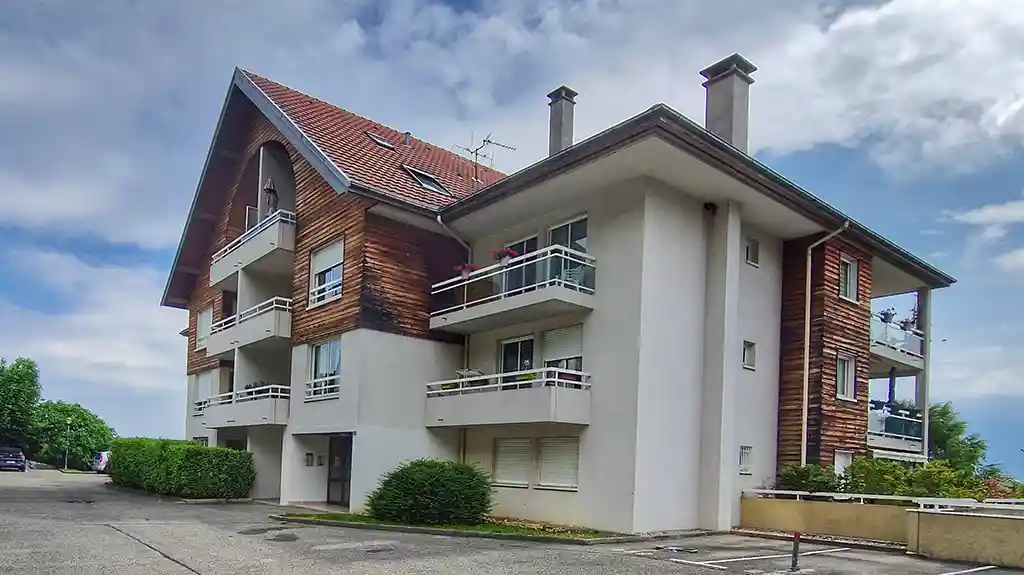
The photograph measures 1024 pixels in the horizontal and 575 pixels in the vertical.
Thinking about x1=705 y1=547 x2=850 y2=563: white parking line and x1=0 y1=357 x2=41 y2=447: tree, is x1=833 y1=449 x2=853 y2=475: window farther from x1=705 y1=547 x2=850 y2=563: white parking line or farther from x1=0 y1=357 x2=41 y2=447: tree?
x1=0 y1=357 x2=41 y2=447: tree

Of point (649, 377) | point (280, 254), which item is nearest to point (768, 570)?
point (649, 377)

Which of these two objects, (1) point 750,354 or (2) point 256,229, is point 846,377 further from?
(2) point 256,229

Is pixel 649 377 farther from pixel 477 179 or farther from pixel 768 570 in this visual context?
pixel 477 179

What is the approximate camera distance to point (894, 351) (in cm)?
2408

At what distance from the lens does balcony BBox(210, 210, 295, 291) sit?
25.0 metres

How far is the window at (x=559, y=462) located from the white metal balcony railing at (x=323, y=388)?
5357 mm

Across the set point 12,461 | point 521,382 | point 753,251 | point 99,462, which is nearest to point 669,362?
point 521,382

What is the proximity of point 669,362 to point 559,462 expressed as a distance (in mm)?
3305

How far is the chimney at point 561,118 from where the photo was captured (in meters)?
24.2

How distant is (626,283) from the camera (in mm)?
18500

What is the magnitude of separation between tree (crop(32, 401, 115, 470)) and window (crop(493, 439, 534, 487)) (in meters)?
41.6

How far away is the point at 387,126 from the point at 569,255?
12049 mm

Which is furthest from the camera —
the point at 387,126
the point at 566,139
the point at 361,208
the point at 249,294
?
the point at 387,126

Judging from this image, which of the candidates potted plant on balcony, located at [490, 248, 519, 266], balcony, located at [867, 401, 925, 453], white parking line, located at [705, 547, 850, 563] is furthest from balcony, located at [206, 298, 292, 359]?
balcony, located at [867, 401, 925, 453]
